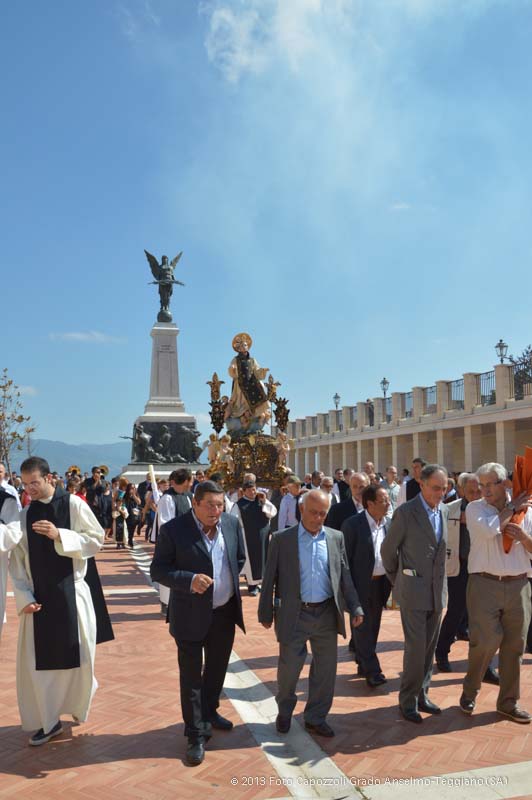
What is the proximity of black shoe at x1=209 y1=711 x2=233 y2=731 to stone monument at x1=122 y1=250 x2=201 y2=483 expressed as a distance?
22.5 meters

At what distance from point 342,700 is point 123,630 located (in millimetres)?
3499

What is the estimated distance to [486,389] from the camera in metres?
28.8

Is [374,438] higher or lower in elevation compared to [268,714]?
higher

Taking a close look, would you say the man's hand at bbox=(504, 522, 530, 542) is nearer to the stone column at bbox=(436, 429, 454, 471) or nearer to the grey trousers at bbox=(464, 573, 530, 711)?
the grey trousers at bbox=(464, 573, 530, 711)

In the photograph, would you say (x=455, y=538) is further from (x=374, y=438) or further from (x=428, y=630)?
(x=374, y=438)

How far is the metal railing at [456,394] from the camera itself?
100 feet

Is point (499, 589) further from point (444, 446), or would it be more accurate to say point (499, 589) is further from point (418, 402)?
point (418, 402)

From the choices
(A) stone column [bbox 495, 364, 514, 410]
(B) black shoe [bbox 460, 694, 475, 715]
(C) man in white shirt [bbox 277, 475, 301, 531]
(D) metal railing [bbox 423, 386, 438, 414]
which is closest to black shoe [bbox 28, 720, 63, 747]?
(B) black shoe [bbox 460, 694, 475, 715]

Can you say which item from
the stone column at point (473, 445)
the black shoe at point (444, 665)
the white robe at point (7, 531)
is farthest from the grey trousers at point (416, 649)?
the stone column at point (473, 445)

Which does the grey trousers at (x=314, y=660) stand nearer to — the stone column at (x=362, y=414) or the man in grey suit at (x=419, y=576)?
the man in grey suit at (x=419, y=576)

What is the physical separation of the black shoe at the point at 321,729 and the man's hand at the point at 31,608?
6.69 ft

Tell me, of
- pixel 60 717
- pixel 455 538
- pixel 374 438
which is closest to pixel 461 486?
pixel 455 538

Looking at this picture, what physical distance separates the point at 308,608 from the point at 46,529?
1.86 metres

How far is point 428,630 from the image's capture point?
5.02 m
